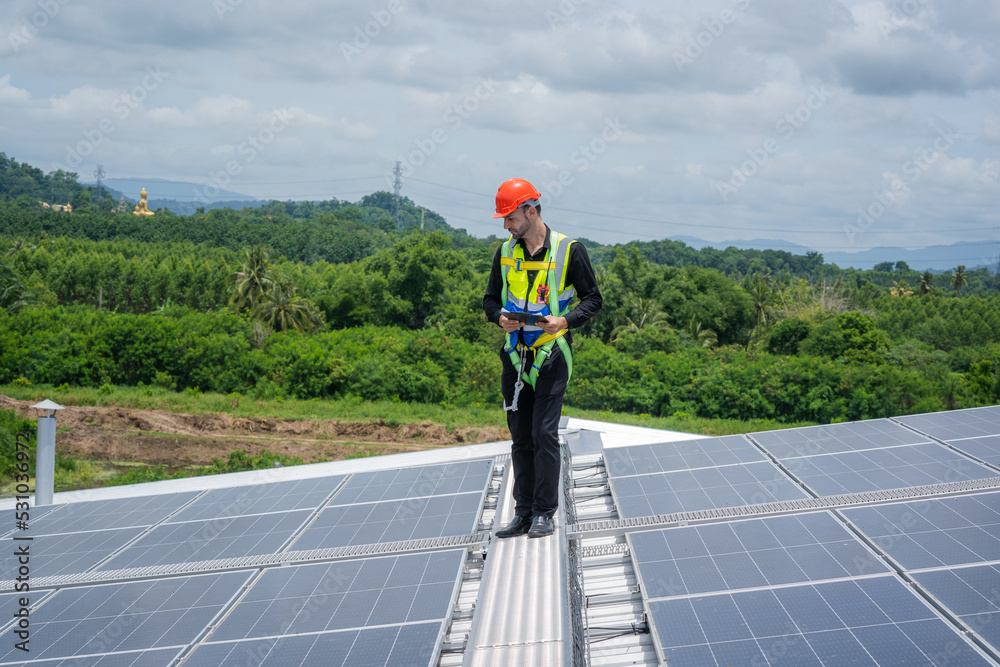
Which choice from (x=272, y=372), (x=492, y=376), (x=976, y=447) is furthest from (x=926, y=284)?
(x=976, y=447)

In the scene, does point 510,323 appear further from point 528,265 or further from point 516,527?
point 516,527

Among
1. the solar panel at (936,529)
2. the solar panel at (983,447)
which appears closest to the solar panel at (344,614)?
the solar panel at (936,529)

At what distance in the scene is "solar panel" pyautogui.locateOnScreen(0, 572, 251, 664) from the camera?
354 centimetres

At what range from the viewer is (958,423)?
6.76 meters

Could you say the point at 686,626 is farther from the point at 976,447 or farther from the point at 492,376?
the point at 492,376

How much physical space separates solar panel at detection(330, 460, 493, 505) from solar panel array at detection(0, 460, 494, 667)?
0.7 inches

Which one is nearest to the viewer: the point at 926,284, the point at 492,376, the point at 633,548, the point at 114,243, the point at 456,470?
the point at 633,548

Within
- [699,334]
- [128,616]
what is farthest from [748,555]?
[699,334]

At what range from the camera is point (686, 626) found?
3281 mm

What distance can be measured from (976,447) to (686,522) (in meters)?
2.91

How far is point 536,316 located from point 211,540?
2.77m

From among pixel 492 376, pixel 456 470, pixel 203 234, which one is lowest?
pixel 492 376

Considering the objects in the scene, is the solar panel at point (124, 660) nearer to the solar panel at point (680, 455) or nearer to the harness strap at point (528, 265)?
the harness strap at point (528, 265)

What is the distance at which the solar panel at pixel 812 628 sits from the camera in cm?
293
